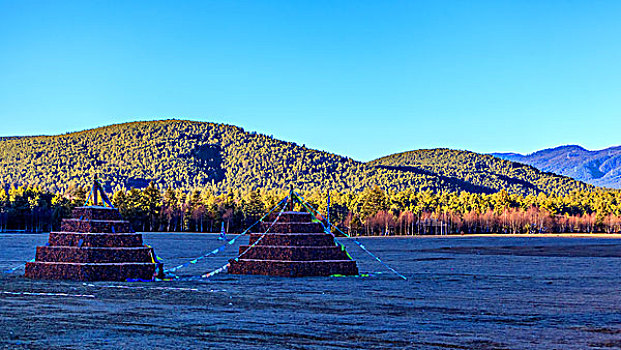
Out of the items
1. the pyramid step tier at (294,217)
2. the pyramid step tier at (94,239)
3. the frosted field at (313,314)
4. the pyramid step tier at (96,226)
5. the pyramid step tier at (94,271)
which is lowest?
the frosted field at (313,314)

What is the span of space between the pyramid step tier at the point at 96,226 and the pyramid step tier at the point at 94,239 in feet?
0.88

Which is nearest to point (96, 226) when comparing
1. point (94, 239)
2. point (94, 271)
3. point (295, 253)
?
point (94, 239)

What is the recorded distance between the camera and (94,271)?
37906 millimetres

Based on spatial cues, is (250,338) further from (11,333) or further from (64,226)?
(64,226)

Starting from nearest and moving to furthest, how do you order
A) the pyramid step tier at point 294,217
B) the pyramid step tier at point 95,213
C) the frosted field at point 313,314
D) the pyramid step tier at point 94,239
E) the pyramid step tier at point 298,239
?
1. the frosted field at point 313,314
2. the pyramid step tier at point 94,239
3. the pyramid step tier at point 95,213
4. the pyramid step tier at point 298,239
5. the pyramid step tier at point 294,217

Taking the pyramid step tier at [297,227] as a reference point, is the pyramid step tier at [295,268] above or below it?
below

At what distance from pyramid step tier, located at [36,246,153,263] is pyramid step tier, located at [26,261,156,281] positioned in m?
0.22

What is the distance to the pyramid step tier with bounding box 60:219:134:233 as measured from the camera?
38500 millimetres

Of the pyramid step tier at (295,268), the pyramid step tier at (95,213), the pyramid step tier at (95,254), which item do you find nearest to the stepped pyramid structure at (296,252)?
the pyramid step tier at (295,268)

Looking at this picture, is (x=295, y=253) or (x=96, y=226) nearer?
(x=96, y=226)

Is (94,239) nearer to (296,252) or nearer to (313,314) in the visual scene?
(296,252)

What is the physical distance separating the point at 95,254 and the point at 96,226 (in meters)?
1.29

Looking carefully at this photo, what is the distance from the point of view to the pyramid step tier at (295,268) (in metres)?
41.2

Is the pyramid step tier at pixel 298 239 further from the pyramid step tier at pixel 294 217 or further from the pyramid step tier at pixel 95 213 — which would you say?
the pyramid step tier at pixel 95 213
